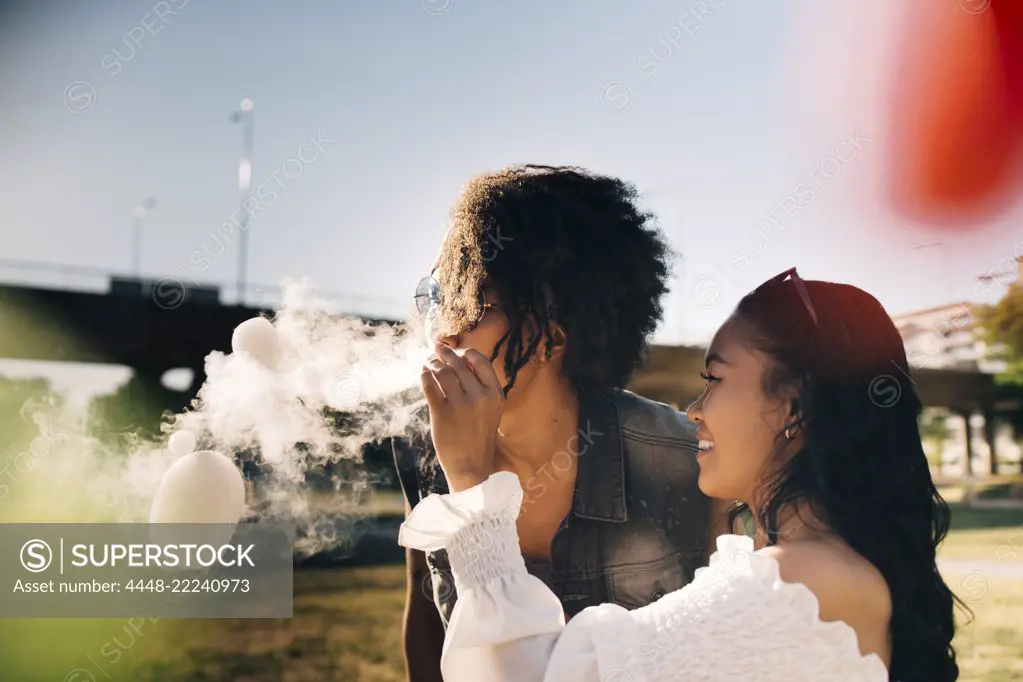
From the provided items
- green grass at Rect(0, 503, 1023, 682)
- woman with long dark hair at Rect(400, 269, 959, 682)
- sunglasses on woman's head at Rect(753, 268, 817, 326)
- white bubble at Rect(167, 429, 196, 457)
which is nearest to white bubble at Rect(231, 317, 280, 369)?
white bubble at Rect(167, 429, 196, 457)

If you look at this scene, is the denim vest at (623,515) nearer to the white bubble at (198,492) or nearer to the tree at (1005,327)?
the white bubble at (198,492)

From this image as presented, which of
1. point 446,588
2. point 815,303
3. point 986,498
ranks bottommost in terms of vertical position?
point 986,498

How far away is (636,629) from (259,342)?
4.84 ft

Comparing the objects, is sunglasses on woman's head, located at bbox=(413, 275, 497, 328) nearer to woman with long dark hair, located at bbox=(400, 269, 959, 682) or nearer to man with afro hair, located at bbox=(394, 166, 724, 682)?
man with afro hair, located at bbox=(394, 166, 724, 682)

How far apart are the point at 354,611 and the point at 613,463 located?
24.7 feet

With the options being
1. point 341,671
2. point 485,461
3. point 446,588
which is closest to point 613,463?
point 446,588

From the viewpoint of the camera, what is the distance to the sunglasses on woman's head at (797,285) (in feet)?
6.01

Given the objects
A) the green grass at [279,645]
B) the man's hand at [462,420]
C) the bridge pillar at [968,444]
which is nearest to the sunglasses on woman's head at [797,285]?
the man's hand at [462,420]

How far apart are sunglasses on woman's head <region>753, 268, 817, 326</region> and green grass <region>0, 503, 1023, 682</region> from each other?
13.2 ft

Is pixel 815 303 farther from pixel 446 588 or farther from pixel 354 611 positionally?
pixel 354 611

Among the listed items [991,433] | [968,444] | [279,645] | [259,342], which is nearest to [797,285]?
[259,342]

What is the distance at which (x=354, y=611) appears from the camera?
954 cm

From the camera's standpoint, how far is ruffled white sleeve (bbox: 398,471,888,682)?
5.04 ft

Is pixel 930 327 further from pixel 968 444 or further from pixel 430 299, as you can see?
pixel 968 444
